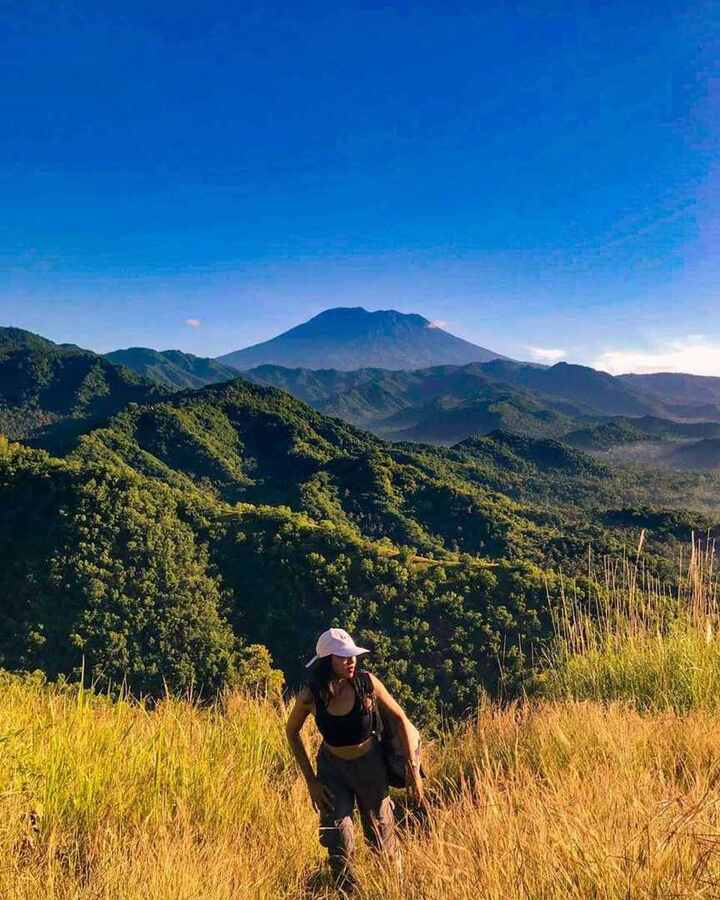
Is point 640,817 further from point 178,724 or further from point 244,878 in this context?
point 178,724

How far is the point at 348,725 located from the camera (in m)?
3.05

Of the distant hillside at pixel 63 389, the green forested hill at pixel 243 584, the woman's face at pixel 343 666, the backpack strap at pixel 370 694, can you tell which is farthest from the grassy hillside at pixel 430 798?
the distant hillside at pixel 63 389

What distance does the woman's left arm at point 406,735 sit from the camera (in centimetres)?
296

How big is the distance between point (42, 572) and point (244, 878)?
147ft

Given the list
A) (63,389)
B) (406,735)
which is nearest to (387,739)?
(406,735)

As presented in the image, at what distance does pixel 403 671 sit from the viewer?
111ft

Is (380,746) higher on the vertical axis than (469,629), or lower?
higher

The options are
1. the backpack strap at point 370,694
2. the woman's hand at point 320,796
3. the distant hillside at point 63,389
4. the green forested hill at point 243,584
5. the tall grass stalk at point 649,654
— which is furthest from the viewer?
the distant hillside at point 63,389

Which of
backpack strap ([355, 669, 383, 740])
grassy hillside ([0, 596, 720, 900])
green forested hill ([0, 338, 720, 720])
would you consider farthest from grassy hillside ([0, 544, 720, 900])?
green forested hill ([0, 338, 720, 720])

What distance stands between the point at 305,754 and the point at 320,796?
23 cm

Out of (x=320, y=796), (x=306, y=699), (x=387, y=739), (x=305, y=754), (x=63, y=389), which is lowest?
(x=320, y=796)

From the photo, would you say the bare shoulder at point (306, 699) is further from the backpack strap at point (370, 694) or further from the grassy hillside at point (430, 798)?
the grassy hillside at point (430, 798)

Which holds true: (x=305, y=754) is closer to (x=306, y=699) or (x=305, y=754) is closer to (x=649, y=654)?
→ (x=306, y=699)

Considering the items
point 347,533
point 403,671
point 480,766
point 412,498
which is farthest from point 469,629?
point 412,498
